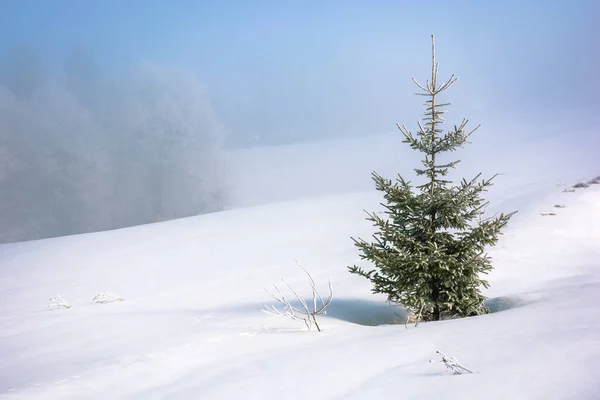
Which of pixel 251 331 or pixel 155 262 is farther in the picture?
pixel 155 262

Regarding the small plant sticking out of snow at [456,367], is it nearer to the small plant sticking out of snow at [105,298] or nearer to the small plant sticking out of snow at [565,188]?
the small plant sticking out of snow at [105,298]

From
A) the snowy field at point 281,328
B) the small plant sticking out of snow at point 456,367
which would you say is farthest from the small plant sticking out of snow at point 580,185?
the small plant sticking out of snow at point 456,367

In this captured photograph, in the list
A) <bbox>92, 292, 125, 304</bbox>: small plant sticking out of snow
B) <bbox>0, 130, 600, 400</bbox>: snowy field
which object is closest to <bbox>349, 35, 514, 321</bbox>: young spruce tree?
<bbox>0, 130, 600, 400</bbox>: snowy field

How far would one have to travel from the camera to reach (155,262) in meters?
15.2

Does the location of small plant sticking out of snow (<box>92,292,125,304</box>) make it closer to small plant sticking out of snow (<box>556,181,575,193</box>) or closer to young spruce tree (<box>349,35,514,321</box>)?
young spruce tree (<box>349,35,514,321</box>)

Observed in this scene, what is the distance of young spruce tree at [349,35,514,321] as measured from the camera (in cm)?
614

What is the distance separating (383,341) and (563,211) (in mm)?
13883

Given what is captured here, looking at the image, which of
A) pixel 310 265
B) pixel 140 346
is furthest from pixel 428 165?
pixel 310 265

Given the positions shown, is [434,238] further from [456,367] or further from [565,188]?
[565,188]

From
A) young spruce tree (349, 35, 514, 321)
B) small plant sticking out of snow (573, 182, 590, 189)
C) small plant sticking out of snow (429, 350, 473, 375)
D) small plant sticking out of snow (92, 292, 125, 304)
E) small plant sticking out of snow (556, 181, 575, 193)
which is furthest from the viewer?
small plant sticking out of snow (573, 182, 590, 189)

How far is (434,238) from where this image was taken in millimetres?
6387

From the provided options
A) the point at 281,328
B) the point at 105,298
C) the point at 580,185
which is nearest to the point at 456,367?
the point at 281,328

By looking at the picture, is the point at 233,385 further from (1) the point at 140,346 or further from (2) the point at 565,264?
(2) the point at 565,264

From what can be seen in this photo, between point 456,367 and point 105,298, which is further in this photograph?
point 105,298
